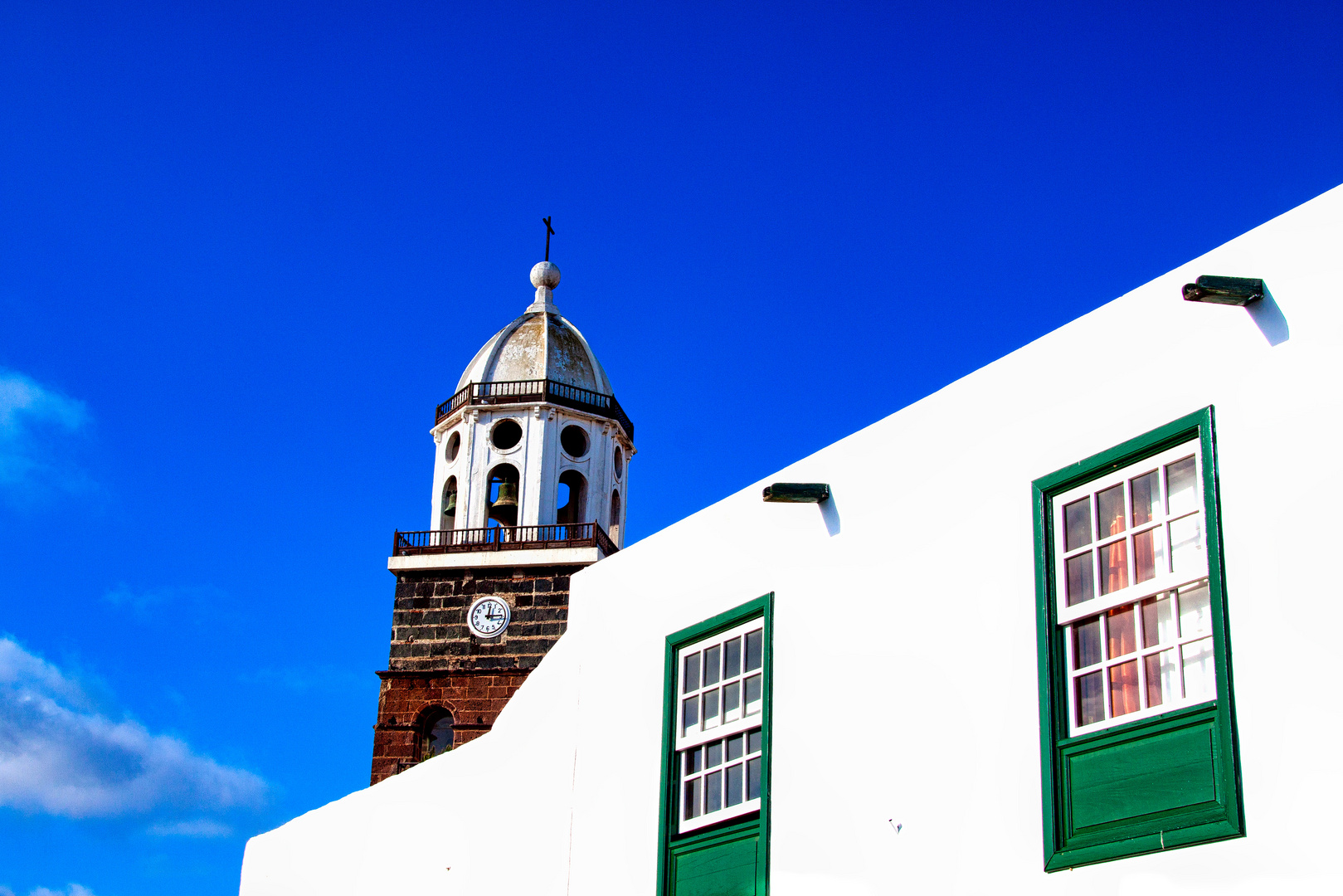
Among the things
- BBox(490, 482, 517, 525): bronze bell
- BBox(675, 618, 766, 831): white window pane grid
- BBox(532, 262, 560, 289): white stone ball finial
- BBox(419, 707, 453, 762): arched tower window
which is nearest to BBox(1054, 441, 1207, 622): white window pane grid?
BBox(675, 618, 766, 831): white window pane grid

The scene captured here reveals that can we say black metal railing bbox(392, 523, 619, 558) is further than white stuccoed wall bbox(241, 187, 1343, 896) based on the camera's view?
Yes

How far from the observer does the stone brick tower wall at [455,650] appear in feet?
101

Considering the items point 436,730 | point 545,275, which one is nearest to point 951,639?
point 436,730

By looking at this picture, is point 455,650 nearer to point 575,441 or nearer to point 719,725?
point 575,441

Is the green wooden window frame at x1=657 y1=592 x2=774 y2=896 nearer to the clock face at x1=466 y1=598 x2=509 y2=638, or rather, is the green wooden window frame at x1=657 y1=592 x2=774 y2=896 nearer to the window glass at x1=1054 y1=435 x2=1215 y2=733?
the window glass at x1=1054 y1=435 x2=1215 y2=733

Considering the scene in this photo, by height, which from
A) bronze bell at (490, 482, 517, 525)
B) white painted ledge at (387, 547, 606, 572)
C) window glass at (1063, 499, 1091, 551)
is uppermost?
bronze bell at (490, 482, 517, 525)

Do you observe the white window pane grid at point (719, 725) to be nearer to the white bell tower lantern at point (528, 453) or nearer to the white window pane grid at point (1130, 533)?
the white window pane grid at point (1130, 533)

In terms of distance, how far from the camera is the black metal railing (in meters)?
31.6

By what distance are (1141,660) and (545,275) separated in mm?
29982

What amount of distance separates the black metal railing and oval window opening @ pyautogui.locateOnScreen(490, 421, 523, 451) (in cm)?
178

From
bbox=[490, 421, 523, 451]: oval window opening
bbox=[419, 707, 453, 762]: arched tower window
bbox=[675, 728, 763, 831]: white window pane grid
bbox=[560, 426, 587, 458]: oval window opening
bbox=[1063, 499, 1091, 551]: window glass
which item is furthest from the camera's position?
bbox=[560, 426, 587, 458]: oval window opening

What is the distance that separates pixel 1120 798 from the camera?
7465 mm

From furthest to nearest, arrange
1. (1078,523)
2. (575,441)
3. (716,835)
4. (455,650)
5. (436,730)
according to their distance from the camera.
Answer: (575,441) → (455,650) → (436,730) → (716,835) → (1078,523)

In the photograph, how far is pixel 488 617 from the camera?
31422 mm
